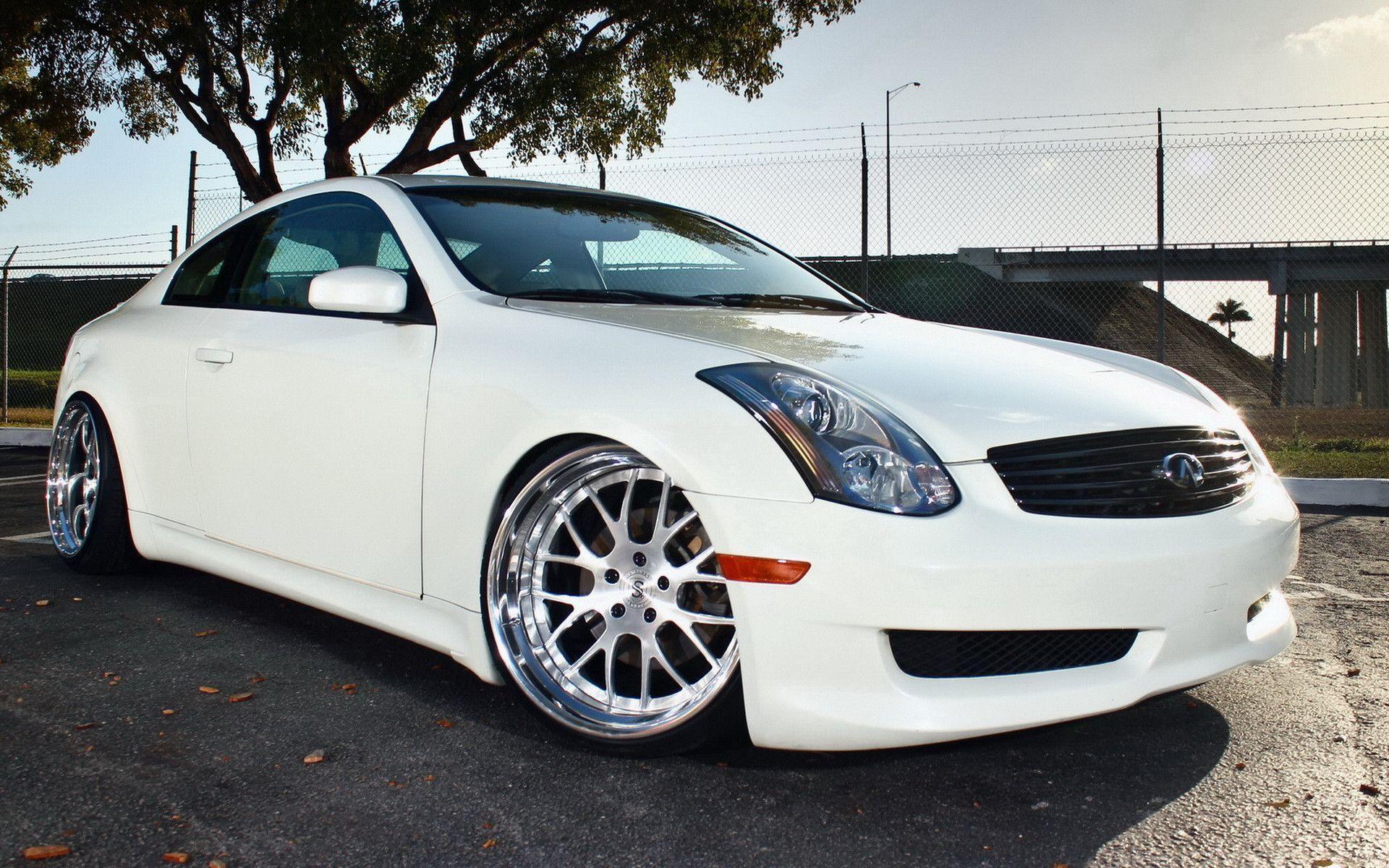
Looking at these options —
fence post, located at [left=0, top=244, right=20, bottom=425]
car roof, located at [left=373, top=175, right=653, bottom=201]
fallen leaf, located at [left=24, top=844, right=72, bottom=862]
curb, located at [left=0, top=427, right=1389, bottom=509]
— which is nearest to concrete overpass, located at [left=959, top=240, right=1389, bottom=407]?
curb, located at [left=0, top=427, right=1389, bottom=509]

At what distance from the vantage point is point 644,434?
7.68 feet

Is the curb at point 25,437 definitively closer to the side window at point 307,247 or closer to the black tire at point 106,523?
the black tire at point 106,523

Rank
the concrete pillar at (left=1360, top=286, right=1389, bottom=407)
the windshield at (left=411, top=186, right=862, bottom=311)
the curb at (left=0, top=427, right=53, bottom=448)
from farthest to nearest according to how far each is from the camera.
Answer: the concrete pillar at (left=1360, top=286, right=1389, bottom=407), the curb at (left=0, top=427, right=53, bottom=448), the windshield at (left=411, top=186, right=862, bottom=311)

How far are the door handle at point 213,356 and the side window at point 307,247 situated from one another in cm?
19

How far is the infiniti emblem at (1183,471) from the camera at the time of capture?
2375mm

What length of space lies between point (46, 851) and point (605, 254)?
2.19 meters

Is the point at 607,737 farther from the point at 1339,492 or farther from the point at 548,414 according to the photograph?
the point at 1339,492

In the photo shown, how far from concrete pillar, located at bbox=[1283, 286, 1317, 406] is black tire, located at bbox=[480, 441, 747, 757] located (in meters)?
11.2

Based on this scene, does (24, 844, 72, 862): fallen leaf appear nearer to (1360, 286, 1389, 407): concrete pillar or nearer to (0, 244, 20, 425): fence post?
(0, 244, 20, 425): fence post

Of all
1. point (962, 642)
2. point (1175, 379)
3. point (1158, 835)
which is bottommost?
point (1158, 835)

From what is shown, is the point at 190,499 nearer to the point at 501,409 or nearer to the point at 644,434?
the point at 501,409

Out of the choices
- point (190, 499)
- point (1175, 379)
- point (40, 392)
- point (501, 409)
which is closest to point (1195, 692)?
point (1175, 379)

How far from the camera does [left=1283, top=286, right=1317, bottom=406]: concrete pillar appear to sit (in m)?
12.2

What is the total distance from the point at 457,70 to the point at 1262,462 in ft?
39.7
